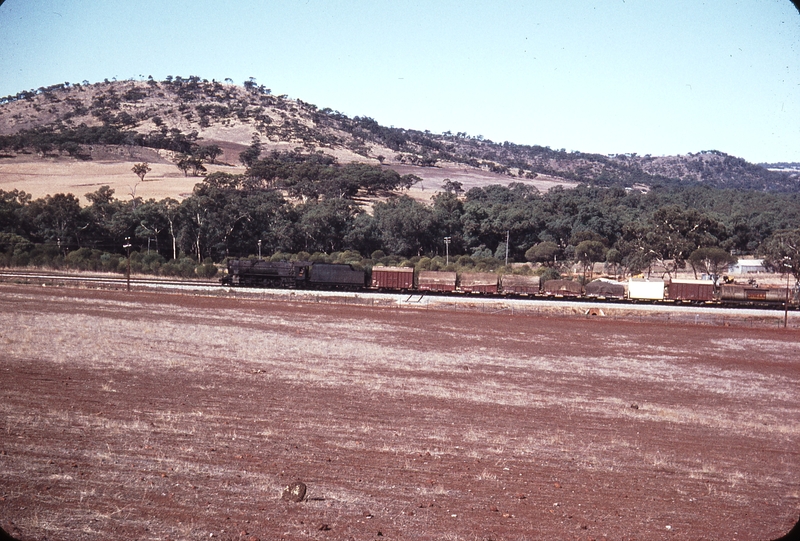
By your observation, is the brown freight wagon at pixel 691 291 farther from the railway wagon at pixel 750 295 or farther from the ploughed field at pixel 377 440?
the ploughed field at pixel 377 440

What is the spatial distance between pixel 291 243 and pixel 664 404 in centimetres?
7681

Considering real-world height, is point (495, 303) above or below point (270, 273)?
below

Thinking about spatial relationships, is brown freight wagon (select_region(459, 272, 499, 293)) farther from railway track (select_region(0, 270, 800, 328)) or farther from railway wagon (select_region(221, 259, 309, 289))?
railway wagon (select_region(221, 259, 309, 289))

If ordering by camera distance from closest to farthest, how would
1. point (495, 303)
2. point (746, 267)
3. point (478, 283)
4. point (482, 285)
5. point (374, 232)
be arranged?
point (495, 303)
point (482, 285)
point (478, 283)
point (746, 267)
point (374, 232)

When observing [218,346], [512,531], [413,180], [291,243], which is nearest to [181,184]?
[291,243]

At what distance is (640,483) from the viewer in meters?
13.2

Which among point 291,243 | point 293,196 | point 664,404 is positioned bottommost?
point 664,404

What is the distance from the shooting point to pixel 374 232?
332 feet

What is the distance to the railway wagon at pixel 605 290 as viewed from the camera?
65.8m

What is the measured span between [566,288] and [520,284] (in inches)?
173

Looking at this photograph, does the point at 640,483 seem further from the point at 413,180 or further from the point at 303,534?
the point at 413,180

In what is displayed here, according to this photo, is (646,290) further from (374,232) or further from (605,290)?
(374,232)

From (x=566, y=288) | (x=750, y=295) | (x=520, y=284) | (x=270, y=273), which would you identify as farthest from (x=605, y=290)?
(x=270, y=273)

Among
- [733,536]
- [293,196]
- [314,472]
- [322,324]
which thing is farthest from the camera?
[293,196]
